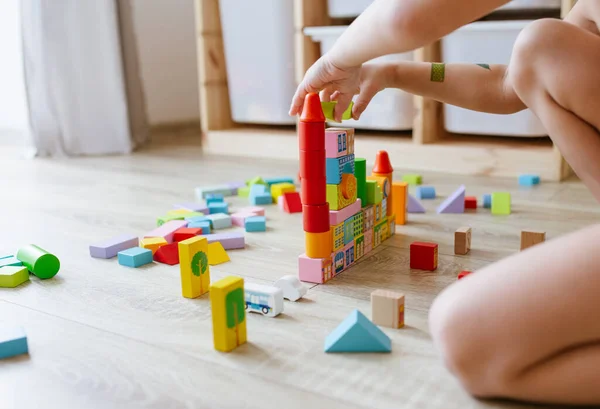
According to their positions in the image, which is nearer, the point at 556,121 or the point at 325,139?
the point at 556,121

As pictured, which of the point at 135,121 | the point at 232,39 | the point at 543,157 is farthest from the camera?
the point at 135,121

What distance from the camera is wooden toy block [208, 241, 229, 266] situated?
1.15 meters

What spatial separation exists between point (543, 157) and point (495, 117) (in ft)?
0.59

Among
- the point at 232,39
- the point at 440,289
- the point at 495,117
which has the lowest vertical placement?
the point at 440,289

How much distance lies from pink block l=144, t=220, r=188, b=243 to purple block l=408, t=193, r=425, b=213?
502mm

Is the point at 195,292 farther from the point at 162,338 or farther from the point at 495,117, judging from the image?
the point at 495,117

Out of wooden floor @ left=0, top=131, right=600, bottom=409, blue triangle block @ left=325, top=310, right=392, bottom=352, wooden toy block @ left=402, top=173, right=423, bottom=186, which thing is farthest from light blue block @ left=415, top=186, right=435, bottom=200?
blue triangle block @ left=325, top=310, right=392, bottom=352

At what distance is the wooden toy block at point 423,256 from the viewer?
1073mm

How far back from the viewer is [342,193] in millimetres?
1051

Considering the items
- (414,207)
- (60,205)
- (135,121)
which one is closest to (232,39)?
(135,121)

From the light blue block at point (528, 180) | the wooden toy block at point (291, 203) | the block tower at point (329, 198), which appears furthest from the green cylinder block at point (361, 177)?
the light blue block at point (528, 180)

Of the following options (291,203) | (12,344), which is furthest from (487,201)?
(12,344)

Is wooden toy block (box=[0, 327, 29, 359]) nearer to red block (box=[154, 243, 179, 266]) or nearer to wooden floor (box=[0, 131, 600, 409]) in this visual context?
wooden floor (box=[0, 131, 600, 409])

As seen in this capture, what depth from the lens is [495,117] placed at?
1.87 meters
